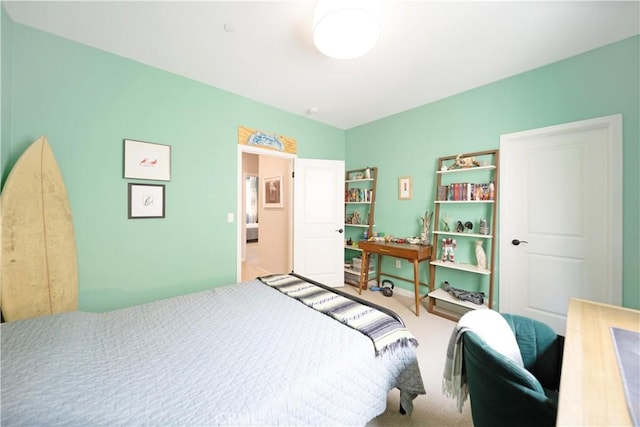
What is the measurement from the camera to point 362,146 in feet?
12.8

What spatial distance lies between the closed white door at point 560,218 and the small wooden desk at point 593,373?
3.99ft

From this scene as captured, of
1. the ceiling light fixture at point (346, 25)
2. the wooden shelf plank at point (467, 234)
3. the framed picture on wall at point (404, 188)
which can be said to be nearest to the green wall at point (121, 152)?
the ceiling light fixture at point (346, 25)

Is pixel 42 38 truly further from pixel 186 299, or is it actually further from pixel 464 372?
pixel 464 372

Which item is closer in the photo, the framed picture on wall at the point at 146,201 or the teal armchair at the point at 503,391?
the teal armchair at the point at 503,391

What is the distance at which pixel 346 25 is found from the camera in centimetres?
145

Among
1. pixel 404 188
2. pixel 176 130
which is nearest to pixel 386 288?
pixel 404 188

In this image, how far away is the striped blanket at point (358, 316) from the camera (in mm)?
1262

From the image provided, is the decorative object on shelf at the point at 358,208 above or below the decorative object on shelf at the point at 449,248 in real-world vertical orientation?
above

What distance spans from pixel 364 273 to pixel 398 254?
0.79 m

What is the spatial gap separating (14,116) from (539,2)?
3853 millimetres

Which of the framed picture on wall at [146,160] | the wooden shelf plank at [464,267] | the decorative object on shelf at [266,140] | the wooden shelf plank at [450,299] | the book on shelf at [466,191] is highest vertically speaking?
the decorative object on shelf at [266,140]

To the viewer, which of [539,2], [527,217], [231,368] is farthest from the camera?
[527,217]

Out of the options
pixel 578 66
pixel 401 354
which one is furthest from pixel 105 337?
pixel 578 66

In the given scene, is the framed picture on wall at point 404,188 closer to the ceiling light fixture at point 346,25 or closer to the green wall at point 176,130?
the green wall at point 176,130
